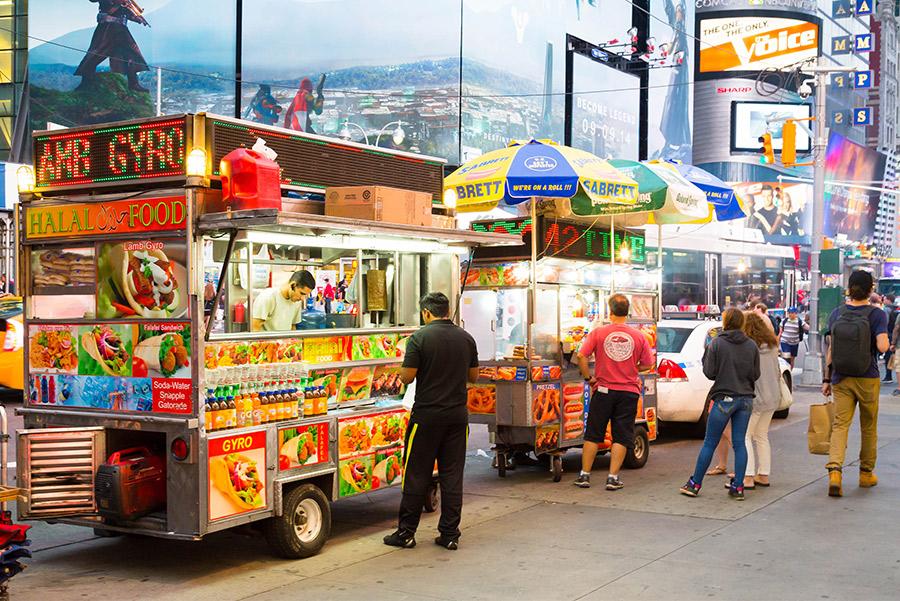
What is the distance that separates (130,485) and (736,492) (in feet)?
17.3

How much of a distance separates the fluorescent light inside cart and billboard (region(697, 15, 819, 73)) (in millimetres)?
69935

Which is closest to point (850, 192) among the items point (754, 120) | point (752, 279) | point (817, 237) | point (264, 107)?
point (754, 120)

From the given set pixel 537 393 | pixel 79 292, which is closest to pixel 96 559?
pixel 79 292

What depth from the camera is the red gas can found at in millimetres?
6984

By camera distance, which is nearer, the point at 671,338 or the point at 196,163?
the point at 196,163

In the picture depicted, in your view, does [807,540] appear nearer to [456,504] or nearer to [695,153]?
[456,504]

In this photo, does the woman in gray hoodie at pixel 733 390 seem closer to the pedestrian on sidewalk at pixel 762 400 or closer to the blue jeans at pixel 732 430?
the blue jeans at pixel 732 430

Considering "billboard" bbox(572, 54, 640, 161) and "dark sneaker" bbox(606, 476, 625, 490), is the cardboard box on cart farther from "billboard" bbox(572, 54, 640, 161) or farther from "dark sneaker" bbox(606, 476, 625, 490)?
"billboard" bbox(572, 54, 640, 161)

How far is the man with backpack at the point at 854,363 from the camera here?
9.55 metres

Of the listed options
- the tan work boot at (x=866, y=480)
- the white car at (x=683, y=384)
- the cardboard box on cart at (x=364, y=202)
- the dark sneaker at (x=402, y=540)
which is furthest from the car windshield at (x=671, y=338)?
the dark sneaker at (x=402, y=540)

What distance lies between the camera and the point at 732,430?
9484mm

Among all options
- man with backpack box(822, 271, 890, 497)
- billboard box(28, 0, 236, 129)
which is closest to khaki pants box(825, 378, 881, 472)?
man with backpack box(822, 271, 890, 497)

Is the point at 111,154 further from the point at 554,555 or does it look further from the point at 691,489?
the point at 691,489

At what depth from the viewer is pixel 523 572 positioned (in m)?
7.03
